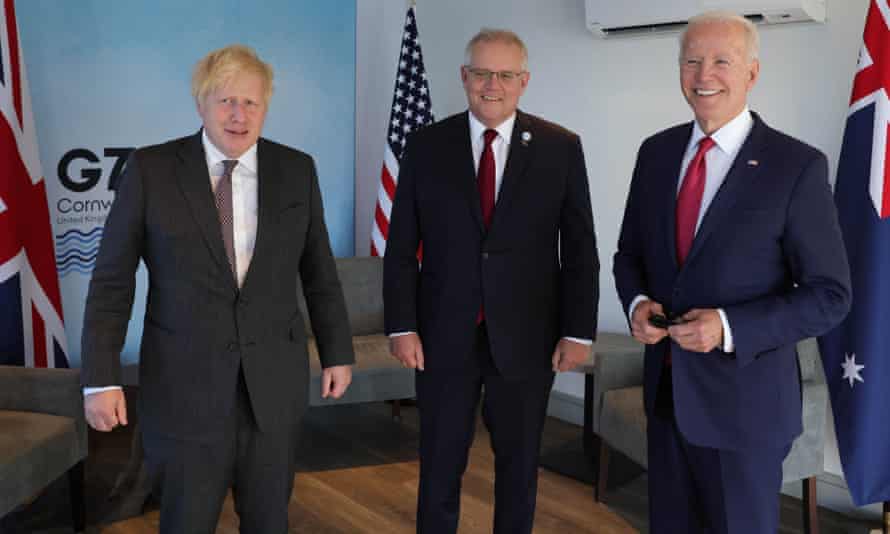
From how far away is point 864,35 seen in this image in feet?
9.53

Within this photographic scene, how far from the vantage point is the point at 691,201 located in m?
1.87

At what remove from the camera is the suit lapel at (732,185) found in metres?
1.76

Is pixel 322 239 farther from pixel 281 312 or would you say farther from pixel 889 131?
pixel 889 131

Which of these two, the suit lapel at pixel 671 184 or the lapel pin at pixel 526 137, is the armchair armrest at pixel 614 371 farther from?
the suit lapel at pixel 671 184

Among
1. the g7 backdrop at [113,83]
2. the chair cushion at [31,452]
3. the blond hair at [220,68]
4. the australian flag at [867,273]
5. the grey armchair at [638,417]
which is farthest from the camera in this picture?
the g7 backdrop at [113,83]

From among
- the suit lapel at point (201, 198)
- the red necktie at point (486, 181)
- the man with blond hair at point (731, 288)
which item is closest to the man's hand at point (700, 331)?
the man with blond hair at point (731, 288)

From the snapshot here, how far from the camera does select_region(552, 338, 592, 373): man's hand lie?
2.30 metres

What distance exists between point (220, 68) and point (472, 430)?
4.15 ft

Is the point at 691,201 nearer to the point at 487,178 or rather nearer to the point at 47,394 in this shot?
the point at 487,178

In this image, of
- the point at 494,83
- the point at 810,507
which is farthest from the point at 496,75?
the point at 810,507

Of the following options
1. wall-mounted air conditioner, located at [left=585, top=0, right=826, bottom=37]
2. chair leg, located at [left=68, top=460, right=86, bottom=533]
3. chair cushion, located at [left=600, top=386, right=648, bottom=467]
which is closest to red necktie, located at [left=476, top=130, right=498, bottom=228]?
chair cushion, located at [left=600, top=386, right=648, bottom=467]

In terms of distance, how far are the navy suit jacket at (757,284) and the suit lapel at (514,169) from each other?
489 millimetres

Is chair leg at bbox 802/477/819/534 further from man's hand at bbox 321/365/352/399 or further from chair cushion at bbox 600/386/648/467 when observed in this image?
man's hand at bbox 321/365/352/399

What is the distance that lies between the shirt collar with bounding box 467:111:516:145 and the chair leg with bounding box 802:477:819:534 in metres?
1.84
